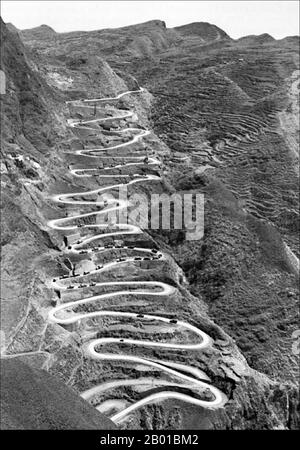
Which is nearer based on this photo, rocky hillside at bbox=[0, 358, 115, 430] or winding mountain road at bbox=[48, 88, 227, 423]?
rocky hillside at bbox=[0, 358, 115, 430]

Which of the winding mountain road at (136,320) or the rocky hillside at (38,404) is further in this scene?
A: the winding mountain road at (136,320)

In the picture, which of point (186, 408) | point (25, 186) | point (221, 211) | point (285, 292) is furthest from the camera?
point (221, 211)

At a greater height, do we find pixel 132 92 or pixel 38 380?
pixel 132 92

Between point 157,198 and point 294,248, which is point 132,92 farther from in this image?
point 294,248

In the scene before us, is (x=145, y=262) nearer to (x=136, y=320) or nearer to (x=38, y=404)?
(x=136, y=320)

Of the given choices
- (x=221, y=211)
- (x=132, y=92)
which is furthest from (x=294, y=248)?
(x=132, y=92)

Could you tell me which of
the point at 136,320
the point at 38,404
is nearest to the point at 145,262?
the point at 136,320

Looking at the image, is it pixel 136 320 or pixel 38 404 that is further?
pixel 136 320
